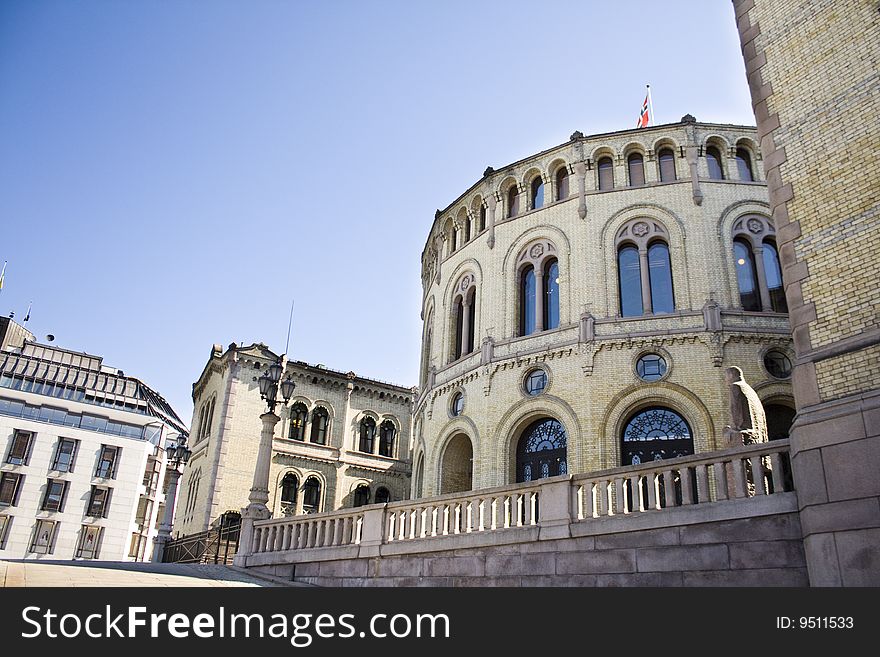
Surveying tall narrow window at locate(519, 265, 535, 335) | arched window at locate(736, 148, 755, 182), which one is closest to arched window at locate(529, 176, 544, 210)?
tall narrow window at locate(519, 265, 535, 335)

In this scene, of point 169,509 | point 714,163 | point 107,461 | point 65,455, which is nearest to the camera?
point 169,509

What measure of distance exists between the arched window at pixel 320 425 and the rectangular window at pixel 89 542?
23.9m

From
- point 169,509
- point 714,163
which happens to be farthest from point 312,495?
point 714,163

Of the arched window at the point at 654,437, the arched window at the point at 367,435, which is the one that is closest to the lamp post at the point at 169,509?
the arched window at the point at 654,437

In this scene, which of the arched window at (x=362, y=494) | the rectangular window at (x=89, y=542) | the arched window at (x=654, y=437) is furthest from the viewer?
the rectangular window at (x=89, y=542)

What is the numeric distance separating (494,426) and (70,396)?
4664 centimetres

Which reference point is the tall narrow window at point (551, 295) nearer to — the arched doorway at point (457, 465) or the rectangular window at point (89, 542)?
the arched doorway at point (457, 465)

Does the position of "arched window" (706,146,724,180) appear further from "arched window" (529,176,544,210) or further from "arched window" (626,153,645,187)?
"arched window" (529,176,544,210)

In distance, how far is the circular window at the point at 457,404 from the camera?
87.1 ft

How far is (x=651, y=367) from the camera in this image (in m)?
22.6

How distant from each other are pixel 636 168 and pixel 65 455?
160ft

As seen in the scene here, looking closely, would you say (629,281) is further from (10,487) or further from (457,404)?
(10,487)
